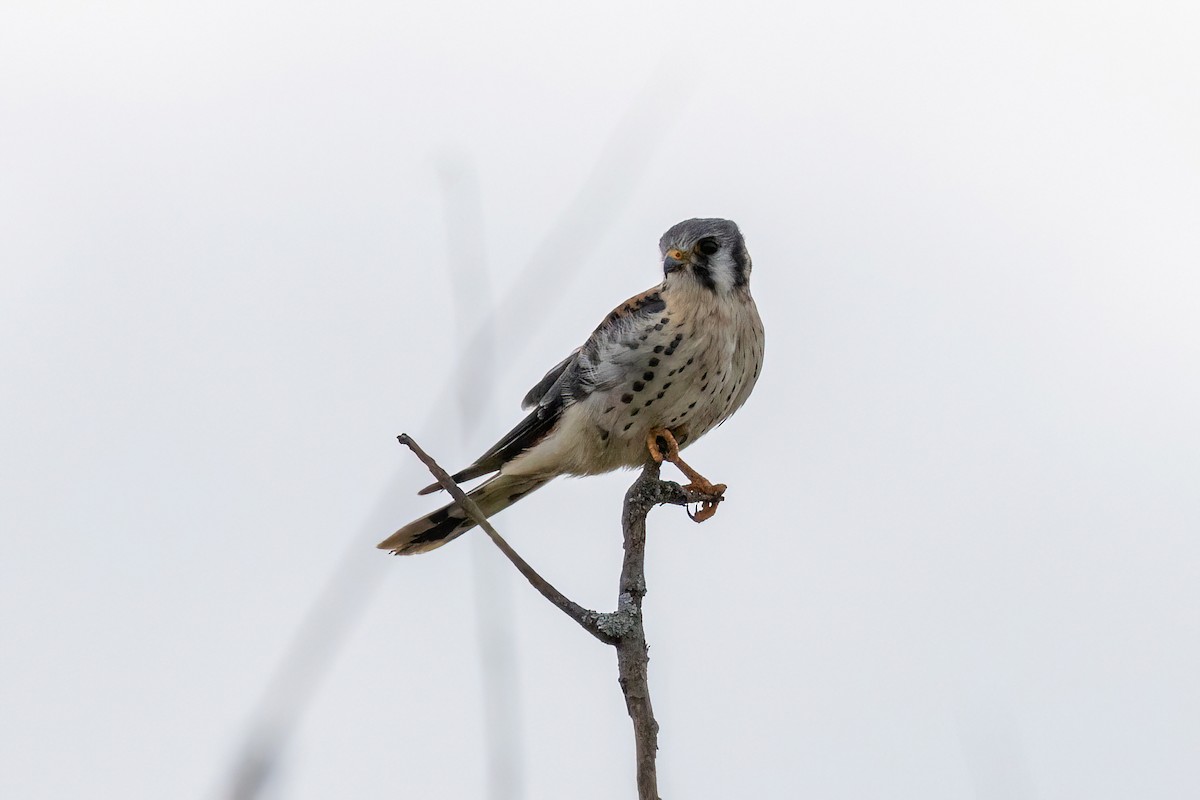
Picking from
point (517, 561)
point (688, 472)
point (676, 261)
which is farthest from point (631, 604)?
point (676, 261)

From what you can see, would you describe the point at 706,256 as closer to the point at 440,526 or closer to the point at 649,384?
the point at 649,384

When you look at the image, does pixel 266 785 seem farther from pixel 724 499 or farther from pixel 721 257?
pixel 721 257

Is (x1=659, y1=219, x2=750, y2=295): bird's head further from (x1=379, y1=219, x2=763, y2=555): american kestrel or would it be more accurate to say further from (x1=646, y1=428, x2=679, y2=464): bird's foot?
(x1=646, y1=428, x2=679, y2=464): bird's foot

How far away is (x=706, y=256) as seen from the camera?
426 centimetres

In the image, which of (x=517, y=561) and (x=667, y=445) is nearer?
(x=517, y=561)

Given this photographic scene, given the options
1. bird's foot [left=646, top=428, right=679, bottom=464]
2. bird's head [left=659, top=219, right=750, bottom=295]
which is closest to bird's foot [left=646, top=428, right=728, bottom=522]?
bird's foot [left=646, top=428, right=679, bottom=464]

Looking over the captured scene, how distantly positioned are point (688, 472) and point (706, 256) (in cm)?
79

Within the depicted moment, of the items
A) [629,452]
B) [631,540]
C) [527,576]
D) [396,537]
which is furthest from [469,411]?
[396,537]

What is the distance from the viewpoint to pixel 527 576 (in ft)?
8.04

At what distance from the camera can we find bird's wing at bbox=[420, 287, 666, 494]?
4082 mm

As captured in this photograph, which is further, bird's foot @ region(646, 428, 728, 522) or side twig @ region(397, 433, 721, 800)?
bird's foot @ region(646, 428, 728, 522)

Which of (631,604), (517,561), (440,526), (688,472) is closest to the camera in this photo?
(517,561)

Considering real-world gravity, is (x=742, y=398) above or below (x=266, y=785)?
above

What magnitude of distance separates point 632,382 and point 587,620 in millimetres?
1439
